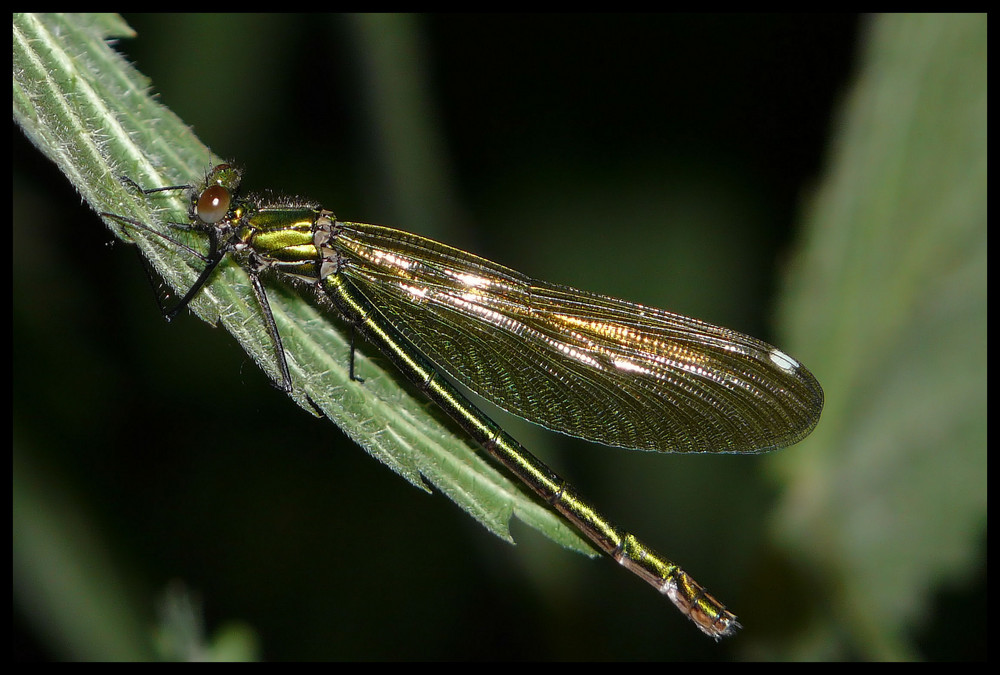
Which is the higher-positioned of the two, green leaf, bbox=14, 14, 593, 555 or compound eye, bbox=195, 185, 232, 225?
compound eye, bbox=195, 185, 232, 225

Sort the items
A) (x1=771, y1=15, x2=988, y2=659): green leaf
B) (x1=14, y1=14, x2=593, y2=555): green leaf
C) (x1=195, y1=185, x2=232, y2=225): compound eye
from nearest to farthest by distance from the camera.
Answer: (x1=14, y1=14, x2=593, y2=555): green leaf
(x1=195, y1=185, x2=232, y2=225): compound eye
(x1=771, y1=15, x2=988, y2=659): green leaf

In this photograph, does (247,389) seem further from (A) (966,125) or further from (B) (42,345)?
(A) (966,125)

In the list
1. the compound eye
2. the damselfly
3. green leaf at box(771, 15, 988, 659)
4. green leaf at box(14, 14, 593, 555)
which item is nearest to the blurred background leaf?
green leaf at box(771, 15, 988, 659)

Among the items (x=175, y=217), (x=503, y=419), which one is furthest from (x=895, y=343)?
(x=175, y=217)

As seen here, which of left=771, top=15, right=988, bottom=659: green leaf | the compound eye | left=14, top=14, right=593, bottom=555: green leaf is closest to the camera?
left=14, top=14, right=593, bottom=555: green leaf

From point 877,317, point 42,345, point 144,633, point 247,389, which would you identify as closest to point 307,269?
point 247,389

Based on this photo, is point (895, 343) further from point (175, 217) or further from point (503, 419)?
point (175, 217)

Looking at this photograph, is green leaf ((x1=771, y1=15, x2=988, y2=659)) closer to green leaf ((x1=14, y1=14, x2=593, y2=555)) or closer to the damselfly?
the damselfly

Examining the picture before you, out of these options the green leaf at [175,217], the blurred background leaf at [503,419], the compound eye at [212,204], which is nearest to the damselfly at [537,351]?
the compound eye at [212,204]
